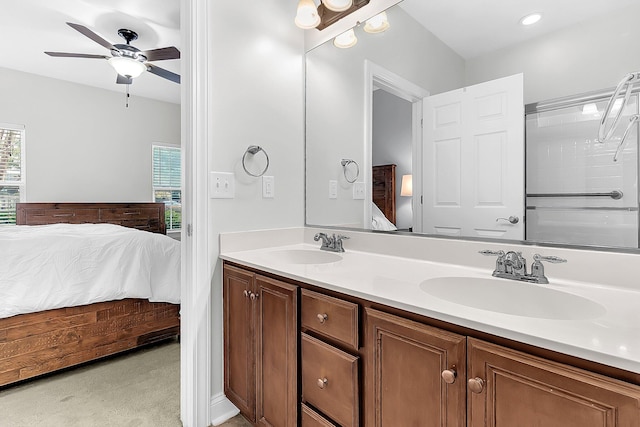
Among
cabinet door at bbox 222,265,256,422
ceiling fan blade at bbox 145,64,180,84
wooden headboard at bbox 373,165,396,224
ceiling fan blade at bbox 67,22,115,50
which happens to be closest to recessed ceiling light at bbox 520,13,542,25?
wooden headboard at bbox 373,165,396,224

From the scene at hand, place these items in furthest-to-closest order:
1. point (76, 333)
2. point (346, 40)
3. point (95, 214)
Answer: point (95, 214) < point (76, 333) < point (346, 40)

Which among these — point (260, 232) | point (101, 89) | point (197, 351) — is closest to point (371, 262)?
point (260, 232)

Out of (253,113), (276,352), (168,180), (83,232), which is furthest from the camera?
(168,180)

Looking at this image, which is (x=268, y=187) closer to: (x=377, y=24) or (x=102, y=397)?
(x=377, y=24)

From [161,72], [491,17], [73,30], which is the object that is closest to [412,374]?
[491,17]

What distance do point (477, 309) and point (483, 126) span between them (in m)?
0.81

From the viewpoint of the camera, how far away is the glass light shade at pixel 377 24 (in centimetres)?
164

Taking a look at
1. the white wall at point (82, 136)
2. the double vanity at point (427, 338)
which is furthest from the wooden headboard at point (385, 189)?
the white wall at point (82, 136)

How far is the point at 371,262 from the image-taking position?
4.62 feet

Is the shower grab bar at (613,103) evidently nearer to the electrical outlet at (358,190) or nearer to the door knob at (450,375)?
the door knob at (450,375)

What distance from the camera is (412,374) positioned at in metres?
0.83

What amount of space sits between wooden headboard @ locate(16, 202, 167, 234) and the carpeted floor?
2700mm

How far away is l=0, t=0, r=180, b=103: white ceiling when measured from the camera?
2.52 m

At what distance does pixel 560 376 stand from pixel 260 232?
1409mm
